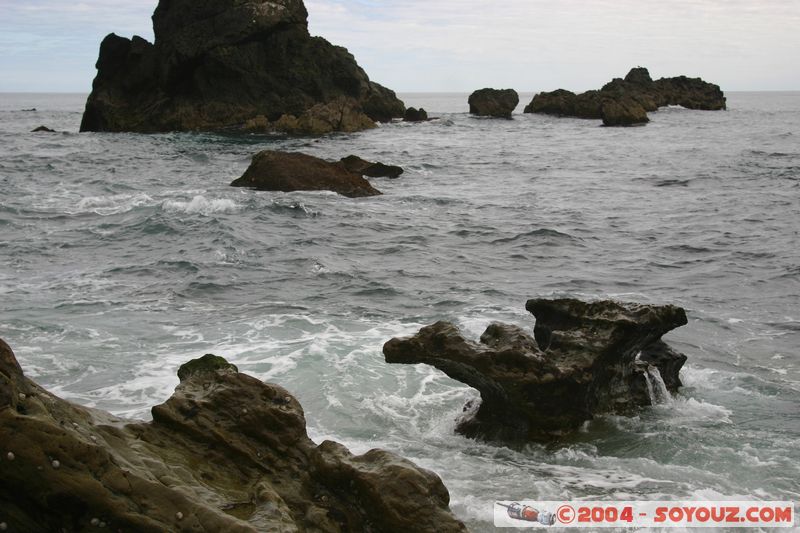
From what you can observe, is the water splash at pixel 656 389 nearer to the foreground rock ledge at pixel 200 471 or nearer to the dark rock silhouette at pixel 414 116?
the foreground rock ledge at pixel 200 471

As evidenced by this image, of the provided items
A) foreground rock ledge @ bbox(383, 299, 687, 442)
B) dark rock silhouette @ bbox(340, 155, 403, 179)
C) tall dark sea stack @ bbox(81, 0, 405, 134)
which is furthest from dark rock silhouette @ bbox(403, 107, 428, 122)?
foreground rock ledge @ bbox(383, 299, 687, 442)

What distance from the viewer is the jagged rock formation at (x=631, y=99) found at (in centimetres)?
6303

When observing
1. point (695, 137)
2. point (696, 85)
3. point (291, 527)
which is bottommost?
point (291, 527)

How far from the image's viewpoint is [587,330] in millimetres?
8266

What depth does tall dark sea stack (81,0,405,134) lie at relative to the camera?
53.3 m

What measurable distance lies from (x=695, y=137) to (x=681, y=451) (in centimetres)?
4418

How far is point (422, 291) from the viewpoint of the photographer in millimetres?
13797

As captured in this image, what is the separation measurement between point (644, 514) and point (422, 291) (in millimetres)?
7724

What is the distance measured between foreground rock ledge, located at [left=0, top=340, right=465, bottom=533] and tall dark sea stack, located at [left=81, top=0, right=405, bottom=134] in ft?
153


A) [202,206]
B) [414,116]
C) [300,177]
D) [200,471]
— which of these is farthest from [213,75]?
[200,471]

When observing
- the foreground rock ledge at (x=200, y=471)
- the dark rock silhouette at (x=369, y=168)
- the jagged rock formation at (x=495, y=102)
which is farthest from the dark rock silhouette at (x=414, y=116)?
the foreground rock ledge at (x=200, y=471)

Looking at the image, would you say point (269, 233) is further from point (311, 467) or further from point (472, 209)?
point (311, 467)

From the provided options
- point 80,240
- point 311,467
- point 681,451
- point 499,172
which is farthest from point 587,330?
point 499,172

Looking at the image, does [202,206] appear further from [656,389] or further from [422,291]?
[656,389]
